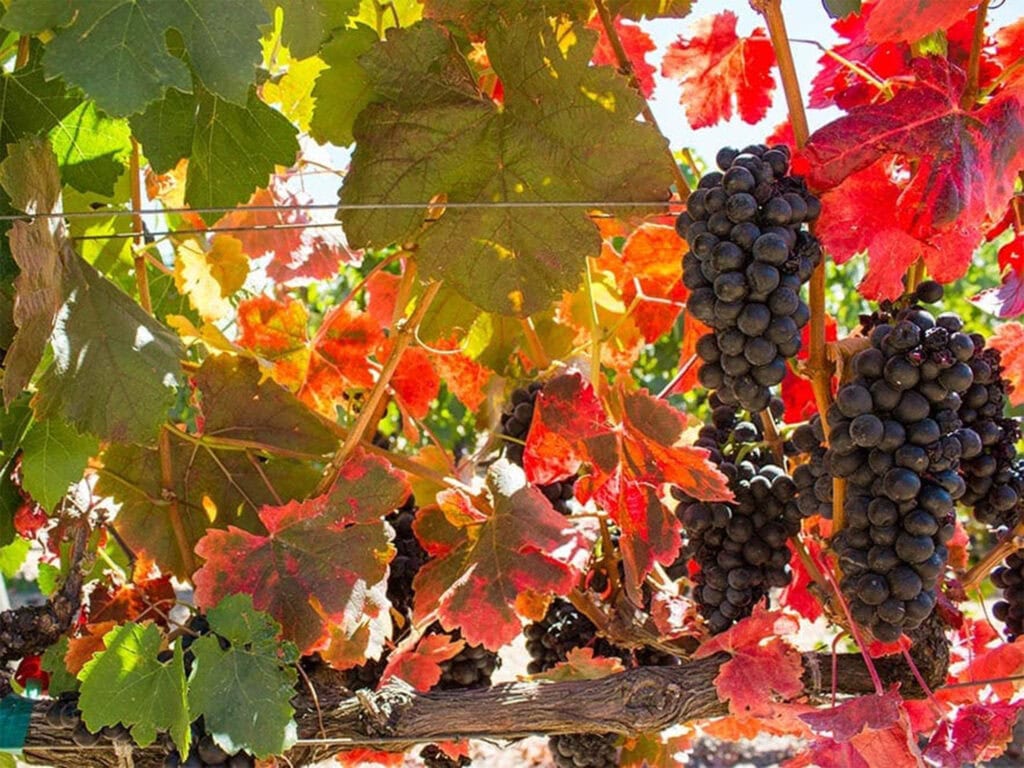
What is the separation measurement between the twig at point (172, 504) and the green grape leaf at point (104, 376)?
8.3 inches

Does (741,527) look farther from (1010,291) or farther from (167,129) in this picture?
(167,129)

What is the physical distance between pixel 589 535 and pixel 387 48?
1.83 ft

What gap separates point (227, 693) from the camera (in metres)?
0.96

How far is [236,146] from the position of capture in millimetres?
1070

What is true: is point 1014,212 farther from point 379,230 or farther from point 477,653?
point 477,653

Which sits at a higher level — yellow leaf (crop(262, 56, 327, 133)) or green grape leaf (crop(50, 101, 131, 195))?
yellow leaf (crop(262, 56, 327, 133))

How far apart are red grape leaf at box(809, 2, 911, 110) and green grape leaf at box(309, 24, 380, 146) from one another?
0.43 metres

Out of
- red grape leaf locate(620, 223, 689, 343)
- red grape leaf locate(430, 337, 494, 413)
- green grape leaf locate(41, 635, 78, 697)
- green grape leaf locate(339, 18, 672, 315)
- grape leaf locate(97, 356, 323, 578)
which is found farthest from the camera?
red grape leaf locate(430, 337, 494, 413)

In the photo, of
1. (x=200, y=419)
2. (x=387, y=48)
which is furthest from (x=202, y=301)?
(x=387, y=48)

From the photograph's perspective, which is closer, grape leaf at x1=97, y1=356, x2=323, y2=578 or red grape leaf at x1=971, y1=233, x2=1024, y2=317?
red grape leaf at x1=971, y1=233, x2=1024, y2=317

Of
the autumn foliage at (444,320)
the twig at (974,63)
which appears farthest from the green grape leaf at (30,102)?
the twig at (974,63)

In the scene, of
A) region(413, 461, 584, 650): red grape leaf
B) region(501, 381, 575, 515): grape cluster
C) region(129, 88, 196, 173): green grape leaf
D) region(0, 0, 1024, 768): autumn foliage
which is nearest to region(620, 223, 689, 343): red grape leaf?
region(0, 0, 1024, 768): autumn foliage

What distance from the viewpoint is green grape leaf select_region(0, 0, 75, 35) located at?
31.4 inches

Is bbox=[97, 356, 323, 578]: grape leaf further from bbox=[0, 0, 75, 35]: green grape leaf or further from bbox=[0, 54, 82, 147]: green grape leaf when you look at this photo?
bbox=[0, 0, 75, 35]: green grape leaf
